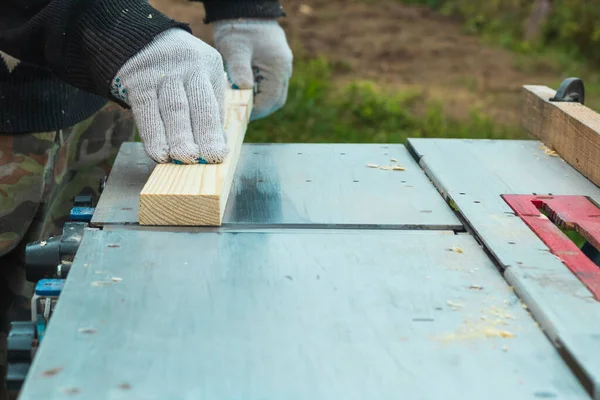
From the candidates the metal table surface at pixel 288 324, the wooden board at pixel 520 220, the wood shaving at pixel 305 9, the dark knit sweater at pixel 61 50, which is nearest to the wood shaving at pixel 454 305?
the metal table surface at pixel 288 324

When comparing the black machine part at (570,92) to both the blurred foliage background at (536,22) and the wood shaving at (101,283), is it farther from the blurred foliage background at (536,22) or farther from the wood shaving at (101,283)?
the blurred foliage background at (536,22)

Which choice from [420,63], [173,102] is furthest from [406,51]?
[173,102]

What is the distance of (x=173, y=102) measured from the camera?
1662mm

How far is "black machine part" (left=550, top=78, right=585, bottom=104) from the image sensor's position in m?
2.21

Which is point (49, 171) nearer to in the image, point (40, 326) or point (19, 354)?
point (40, 326)

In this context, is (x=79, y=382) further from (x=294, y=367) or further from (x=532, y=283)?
(x=532, y=283)

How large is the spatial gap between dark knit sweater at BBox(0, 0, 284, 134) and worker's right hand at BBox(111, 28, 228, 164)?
1.6 inches

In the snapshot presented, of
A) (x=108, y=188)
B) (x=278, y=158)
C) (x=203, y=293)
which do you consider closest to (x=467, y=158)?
(x=278, y=158)

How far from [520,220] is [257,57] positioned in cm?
122

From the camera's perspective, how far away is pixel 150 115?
5.51ft

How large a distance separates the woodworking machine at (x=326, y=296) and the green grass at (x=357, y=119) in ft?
11.9

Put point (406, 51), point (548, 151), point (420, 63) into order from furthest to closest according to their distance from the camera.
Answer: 1. point (406, 51)
2. point (420, 63)
3. point (548, 151)

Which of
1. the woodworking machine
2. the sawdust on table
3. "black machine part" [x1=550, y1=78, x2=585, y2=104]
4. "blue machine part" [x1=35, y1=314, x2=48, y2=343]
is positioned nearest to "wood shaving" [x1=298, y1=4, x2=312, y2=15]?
"black machine part" [x1=550, y1=78, x2=585, y2=104]

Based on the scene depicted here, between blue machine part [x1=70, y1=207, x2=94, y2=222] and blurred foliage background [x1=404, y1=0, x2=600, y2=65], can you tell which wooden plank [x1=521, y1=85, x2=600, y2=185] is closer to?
blue machine part [x1=70, y1=207, x2=94, y2=222]
